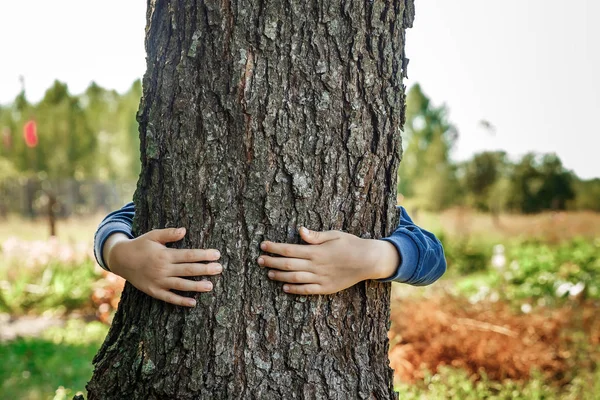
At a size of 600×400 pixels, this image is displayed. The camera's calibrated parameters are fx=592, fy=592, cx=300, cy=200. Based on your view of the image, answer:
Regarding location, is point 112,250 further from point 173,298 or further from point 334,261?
point 334,261

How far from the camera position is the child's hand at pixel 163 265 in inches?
62.5

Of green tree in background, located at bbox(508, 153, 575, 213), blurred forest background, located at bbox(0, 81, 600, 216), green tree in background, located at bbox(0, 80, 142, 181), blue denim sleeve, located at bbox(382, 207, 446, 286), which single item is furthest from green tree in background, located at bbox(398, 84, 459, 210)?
blue denim sleeve, located at bbox(382, 207, 446, 286)

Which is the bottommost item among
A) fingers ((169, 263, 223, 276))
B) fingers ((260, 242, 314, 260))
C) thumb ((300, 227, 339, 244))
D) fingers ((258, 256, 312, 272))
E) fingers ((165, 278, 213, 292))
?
fingers ((165, 278, 213, 292))

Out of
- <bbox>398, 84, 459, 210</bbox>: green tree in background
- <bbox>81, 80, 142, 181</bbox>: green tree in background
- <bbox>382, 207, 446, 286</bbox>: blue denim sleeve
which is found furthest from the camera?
<bbox>81, 80, 142, 181</bbox>: green tree in background

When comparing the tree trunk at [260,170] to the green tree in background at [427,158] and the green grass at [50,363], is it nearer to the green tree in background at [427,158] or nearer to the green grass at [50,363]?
the green grass at [50,363]

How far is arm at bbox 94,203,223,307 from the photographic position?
5.21 ft

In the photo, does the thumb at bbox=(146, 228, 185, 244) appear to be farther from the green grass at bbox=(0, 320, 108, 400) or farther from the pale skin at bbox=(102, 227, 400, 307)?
the green grass at bbox=(0, 320, 108, 400)

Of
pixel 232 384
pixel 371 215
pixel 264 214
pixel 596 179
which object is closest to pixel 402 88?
pixel 371 215

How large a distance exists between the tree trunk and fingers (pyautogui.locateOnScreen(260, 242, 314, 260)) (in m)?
0.04

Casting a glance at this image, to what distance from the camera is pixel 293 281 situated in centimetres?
158

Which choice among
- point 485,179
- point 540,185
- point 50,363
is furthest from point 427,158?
point 50,363

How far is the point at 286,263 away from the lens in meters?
1.57

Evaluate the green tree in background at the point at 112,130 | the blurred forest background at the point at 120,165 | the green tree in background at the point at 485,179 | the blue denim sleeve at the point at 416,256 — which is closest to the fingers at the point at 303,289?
the blue denim sleeve at the point at 416,256

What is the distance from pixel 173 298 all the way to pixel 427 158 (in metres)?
13.3
